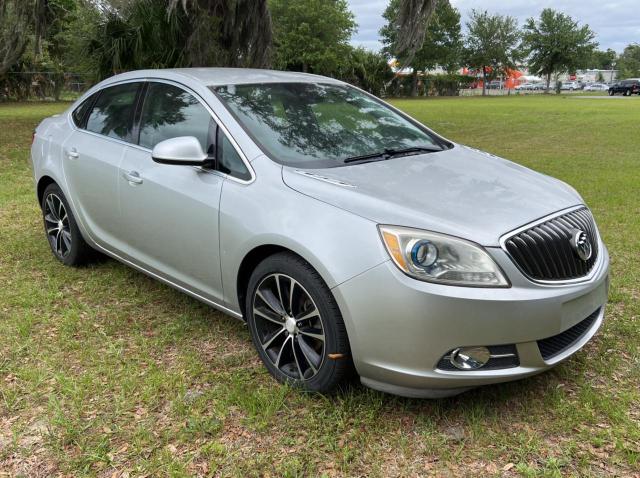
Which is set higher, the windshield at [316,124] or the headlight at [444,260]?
the windshield at [316,124]

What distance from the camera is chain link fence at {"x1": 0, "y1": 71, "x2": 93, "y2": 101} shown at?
102 ft

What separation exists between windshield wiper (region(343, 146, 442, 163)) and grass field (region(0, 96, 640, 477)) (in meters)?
1.32

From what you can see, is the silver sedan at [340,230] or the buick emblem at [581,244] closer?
the silver sedan at [340,230]

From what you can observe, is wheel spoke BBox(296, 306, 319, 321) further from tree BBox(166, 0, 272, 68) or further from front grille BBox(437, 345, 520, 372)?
tree BBox(166, 0, 272, 68)

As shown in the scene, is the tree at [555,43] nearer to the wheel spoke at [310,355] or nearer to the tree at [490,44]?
the tree at [490,44]

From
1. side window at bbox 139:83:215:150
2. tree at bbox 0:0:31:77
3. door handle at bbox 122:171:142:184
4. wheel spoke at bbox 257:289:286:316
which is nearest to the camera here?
wheel spoke at bbox 257:289:286:316

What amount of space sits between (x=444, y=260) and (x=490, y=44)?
71269 mm

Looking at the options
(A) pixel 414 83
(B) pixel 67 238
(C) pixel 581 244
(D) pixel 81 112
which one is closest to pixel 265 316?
(C) pixel 581 244

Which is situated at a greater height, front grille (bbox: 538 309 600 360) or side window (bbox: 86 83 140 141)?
side window (bbox: 86 83 140 141)

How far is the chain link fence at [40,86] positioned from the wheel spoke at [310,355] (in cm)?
3168

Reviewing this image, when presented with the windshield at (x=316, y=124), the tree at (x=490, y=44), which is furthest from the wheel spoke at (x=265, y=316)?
the tree at (x=490, y=44)

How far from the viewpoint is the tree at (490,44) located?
221 feet

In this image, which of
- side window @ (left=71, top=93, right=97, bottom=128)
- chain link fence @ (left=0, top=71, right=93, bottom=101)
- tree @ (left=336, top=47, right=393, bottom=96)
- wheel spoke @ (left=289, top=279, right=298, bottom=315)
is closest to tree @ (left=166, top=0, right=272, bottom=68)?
side window @ (left=71, top=93, right=97, bottom=128)

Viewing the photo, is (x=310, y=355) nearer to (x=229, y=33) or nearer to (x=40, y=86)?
(x=229, y=33)
